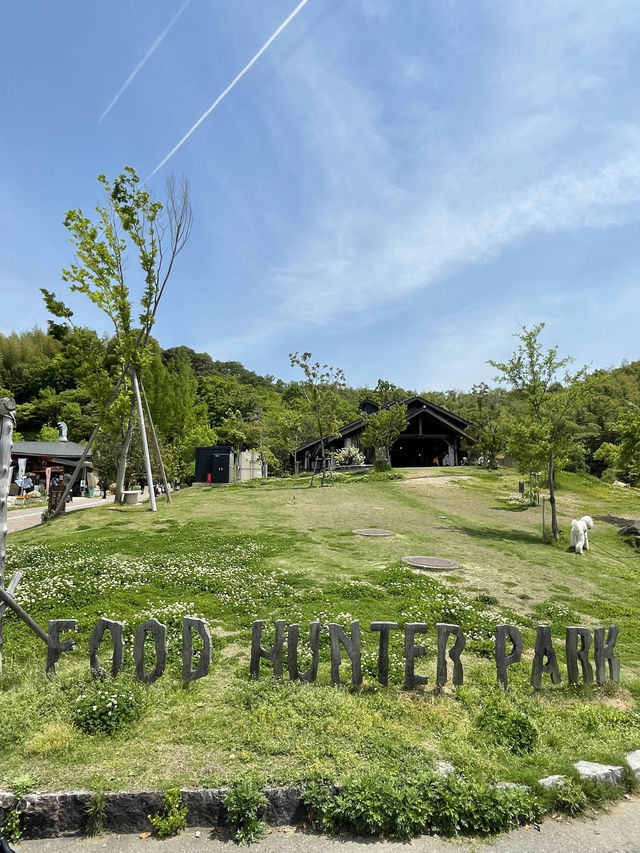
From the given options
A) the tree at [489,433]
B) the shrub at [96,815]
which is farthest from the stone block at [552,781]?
the tree at [489,433]

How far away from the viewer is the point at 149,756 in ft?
16.7

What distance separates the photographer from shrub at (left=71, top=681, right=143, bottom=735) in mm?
5570

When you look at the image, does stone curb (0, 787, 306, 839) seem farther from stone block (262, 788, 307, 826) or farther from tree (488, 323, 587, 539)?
tree (488, 323, 587, 539)

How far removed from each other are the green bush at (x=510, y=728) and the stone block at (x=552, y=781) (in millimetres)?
438

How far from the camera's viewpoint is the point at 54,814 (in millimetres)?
4461

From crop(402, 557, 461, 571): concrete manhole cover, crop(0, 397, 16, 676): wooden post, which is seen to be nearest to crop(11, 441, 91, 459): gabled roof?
crop(402, 557, 461, 571): concrete manhole cover

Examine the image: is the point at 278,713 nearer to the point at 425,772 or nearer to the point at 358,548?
the point at 425,772

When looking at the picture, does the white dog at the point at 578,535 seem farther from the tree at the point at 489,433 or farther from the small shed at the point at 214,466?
the small shed at the point at 214,466

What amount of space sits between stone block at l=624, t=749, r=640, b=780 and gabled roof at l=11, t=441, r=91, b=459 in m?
52.0

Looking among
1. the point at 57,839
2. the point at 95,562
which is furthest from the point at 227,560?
the point at 57,839

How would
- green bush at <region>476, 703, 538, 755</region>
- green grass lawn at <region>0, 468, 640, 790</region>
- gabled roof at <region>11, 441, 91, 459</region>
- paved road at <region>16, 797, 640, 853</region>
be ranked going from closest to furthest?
paved road at <region>16, 797, 640, 853</region>, green grass lawn at <region>0, 468, 640, 790</region>, green bush at <region>476, 703, 538, 755</region>, gabled roof at <region>11, 441, 91, 459</region>

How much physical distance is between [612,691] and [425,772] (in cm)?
380

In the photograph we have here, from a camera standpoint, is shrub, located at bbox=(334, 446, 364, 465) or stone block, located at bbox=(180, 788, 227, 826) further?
shrub, located at bbox=(334, 446, 364, 465)

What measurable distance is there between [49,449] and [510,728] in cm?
5559
